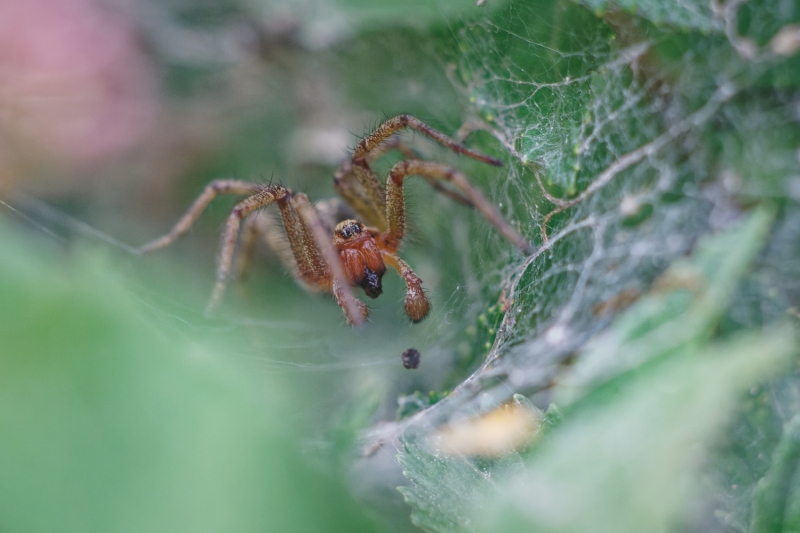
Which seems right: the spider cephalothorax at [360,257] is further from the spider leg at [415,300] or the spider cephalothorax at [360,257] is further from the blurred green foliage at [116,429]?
the blurred green foliage at [116,429]

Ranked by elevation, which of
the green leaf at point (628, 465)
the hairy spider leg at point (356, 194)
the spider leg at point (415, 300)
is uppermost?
the hairy spider leg at point (356, 194)

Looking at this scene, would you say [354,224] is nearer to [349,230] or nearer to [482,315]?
[349,230]

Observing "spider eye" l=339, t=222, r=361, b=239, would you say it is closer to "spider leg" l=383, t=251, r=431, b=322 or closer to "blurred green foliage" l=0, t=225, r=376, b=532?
"spider leg" l=383, t=251, r=431, b=322

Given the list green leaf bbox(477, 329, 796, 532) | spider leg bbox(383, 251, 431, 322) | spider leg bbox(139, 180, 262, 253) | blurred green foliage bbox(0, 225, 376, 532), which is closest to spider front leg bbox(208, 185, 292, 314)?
spider leg bbox(139, 180, 262, 253)

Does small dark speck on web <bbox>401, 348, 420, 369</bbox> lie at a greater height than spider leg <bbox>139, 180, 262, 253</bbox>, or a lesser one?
lesser

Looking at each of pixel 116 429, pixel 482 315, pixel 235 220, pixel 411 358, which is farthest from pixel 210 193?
pixel 116 429

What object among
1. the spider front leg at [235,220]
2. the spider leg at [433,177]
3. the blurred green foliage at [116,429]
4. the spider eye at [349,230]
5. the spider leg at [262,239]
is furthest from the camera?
the spider leg at [262,239]

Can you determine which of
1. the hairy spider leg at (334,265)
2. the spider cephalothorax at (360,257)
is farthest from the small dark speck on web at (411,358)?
the spider cephalothorax at (360,257)
